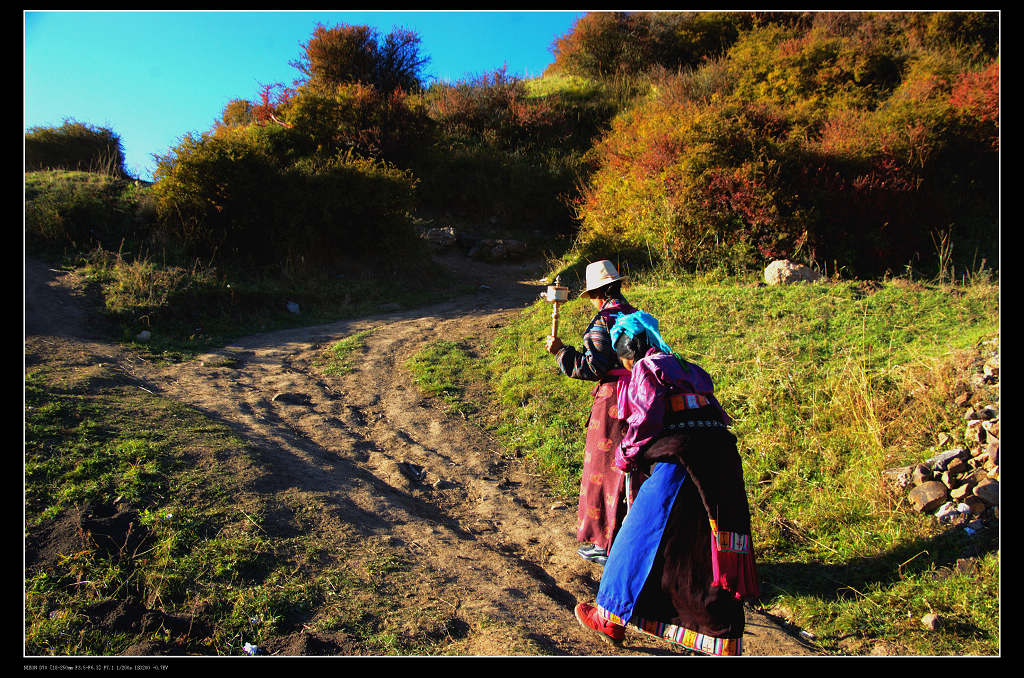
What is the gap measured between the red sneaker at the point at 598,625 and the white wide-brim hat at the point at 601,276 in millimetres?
1780

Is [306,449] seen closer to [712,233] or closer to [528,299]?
[528,299]

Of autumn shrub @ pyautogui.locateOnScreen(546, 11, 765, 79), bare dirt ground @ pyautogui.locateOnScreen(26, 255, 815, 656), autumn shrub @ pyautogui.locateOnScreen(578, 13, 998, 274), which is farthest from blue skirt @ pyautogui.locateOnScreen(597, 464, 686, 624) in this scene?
autumn shrub @ pyautogui.locateOnScreen(546, 11, 765, 79)

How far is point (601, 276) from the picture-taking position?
10.9ft

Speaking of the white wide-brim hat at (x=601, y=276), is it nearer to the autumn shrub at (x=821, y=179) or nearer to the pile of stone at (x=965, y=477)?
the pile of stone at (x=965, y=477)

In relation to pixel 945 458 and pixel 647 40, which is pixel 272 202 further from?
pixel 647 40

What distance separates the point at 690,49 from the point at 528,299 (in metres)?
18.3

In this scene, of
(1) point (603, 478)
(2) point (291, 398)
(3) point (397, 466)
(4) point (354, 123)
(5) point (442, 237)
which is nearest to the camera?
(1) point (603, 478)

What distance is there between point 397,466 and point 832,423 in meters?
3.73

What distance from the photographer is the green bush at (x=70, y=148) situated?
16.1 meters

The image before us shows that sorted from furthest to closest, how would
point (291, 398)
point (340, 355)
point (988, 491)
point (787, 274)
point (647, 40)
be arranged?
point (647, 40)
point (787, 274)
point (340, 355)
point (291, 398)
point (988, 491)

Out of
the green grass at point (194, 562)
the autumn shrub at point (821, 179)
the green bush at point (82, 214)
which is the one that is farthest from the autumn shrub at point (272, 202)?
the green grass at point (194, 562)

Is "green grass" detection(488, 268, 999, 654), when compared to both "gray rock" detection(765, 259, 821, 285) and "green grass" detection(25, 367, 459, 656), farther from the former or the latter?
"green grass" detection(25, 367, 459, 656)


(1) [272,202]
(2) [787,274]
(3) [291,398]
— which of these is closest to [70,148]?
(1) [272,202]

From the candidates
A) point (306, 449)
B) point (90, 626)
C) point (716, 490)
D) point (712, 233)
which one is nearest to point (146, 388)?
point (306, 449)
